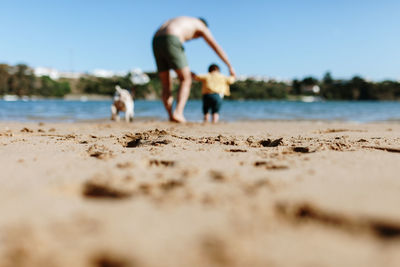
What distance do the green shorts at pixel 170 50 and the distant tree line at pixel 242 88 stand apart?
5357 cm

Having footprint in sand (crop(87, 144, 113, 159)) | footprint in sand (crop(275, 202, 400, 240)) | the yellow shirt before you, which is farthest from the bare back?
footprint in sand (crop(275, 202, 400, 240))

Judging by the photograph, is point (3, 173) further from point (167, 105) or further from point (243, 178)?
point (167, 105)

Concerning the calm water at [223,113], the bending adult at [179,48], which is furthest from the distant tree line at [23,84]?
the bending adult at [179,48]

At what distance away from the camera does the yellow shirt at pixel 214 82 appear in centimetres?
554

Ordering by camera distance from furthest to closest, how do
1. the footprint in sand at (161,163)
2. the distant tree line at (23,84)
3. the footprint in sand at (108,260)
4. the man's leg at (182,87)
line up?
the distant tree line at (23,84) → the man's leg at (182,87) → the footprint in sand at (161,163) → the footprint in sand at (108,260)

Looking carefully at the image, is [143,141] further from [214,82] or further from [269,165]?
[214,82]

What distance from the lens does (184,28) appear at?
4.87m

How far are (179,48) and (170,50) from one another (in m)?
0.16

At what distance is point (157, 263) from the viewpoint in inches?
28.0

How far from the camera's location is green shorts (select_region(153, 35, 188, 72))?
15.4 feet

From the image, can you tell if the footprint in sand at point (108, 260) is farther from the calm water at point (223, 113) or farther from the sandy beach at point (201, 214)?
the calm water at point (223, 113)

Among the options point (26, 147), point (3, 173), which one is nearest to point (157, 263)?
point (3, 173)

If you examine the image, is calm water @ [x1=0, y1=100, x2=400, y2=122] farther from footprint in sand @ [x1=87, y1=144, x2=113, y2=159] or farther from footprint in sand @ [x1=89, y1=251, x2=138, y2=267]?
footprint in sand @ [x1=89, y1=251, x2=138, y2=267]

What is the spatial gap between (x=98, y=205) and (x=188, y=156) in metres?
0.83
